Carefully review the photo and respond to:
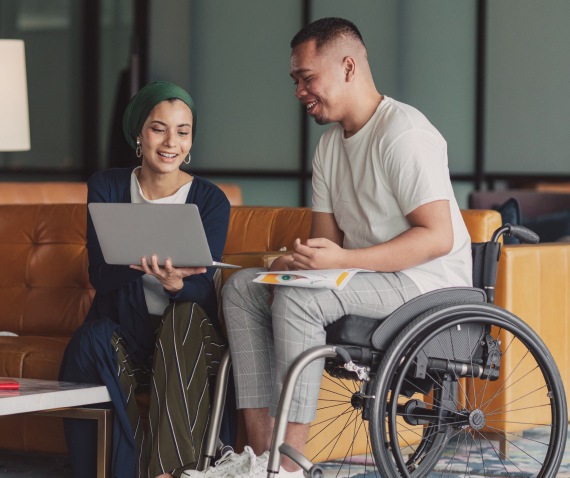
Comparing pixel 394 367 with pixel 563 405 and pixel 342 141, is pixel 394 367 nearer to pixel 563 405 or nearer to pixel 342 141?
pixel 563 405

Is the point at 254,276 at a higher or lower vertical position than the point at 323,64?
lower

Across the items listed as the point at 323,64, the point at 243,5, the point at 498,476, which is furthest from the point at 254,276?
the point at 243,5

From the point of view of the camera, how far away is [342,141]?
255 centimetres

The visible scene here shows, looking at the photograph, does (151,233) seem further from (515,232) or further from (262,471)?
(515,232)

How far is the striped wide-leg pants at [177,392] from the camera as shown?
252 cm

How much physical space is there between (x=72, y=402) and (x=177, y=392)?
9.4 inches

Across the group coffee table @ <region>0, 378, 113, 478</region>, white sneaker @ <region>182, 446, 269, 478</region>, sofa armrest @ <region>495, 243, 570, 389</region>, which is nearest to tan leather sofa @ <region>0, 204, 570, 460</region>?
sofa armrest @ <region>495, 243, 570, 389</region>

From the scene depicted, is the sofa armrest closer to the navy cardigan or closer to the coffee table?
the navy cardigan

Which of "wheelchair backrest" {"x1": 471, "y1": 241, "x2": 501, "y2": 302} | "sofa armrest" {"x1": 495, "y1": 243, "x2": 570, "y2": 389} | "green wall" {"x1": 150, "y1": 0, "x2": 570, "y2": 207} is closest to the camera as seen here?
"wheelchair backrest" {"x1": 471, "y1": 241, "x2": 501, "y2": 302}

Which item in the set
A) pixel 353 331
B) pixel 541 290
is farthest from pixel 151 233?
pixel 541 290

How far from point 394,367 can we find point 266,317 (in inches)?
15.1

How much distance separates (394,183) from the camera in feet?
7.77

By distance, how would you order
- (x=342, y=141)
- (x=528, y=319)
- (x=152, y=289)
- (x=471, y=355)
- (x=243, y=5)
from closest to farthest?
(x=471, y=355) → (x=342, y=141) → (x=152, y=289) → (x=528, y=319) → (x=243, y=5)

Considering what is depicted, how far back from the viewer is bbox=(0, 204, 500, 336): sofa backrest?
11.0ft
